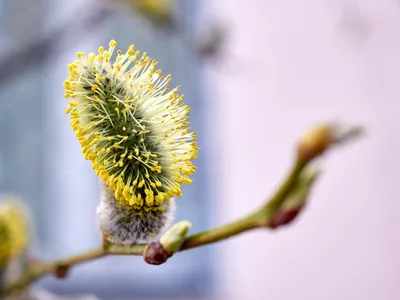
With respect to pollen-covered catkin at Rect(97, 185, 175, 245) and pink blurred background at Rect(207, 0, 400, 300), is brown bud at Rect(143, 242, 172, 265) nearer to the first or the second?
pollen-covered catkin at Rect(97, 185, 175, 245)

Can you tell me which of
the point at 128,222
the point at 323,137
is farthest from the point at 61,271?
the point at 323,137

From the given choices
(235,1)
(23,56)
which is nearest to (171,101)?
(23,56)

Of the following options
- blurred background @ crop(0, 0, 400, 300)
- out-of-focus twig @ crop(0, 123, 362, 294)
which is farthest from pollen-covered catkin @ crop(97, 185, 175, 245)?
blurred background @ crop(0, 0, 400, 300)

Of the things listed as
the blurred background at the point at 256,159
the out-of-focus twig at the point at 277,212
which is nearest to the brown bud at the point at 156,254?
the out-of-focus twig at the point at 277,212

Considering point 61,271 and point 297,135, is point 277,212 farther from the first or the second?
point 297,135

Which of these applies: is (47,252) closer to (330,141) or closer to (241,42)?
(241,42)

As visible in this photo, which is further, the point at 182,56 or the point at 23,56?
the point at 182,56
